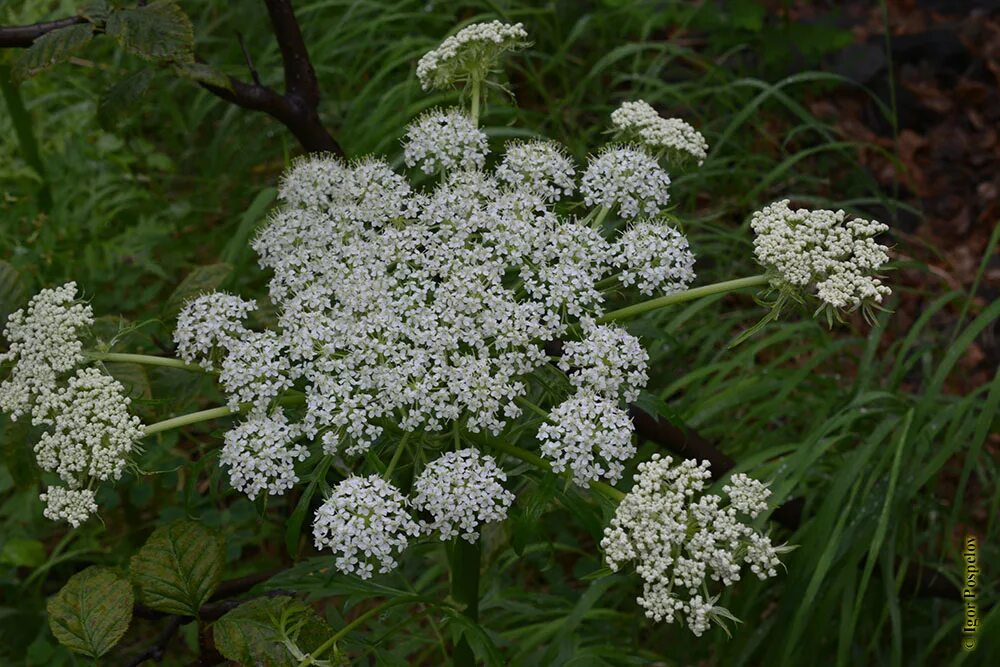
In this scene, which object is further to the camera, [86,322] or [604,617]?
[604,617]

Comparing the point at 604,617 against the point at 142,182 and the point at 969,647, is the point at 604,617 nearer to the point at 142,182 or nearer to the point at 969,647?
the point at 969,647

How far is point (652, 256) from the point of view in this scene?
2191mm

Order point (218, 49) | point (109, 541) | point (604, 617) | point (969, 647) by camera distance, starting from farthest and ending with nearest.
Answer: point (218, 49)
point (109, 541)
point (604, 617)
point (969, 647)

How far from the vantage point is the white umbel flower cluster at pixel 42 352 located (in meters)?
2.11

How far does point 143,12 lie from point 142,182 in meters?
3.39

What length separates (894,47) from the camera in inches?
264

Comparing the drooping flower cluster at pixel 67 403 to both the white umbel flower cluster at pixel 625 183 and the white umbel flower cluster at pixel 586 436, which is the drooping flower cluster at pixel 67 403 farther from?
the white umbel flower cluster at pixel 625 183

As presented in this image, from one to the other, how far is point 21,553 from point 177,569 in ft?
7.03

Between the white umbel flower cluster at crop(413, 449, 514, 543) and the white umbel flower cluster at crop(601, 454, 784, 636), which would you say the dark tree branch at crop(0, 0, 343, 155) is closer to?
the white umbel flower cluster at crop(413, 449, 514, 543)

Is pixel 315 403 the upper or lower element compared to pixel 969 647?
upper

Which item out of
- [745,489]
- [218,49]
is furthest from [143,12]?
[218,49]

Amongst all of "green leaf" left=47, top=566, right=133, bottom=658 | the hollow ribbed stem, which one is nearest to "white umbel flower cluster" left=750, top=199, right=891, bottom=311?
the hollow ribbed stem

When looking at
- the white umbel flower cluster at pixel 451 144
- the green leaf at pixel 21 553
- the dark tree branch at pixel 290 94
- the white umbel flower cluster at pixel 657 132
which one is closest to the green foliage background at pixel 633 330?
the green leaf at pixel 21 553

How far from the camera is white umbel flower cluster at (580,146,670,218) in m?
2.30
